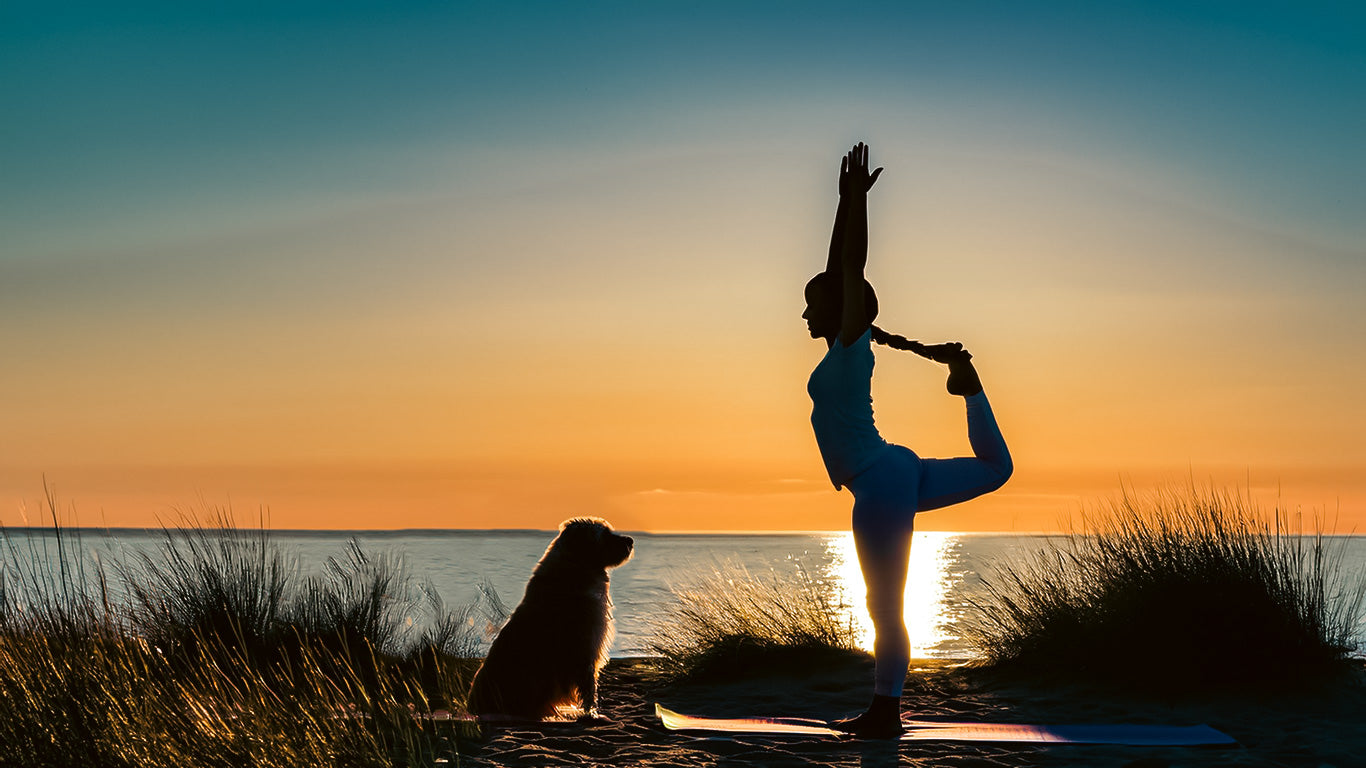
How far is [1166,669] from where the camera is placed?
6.86 m

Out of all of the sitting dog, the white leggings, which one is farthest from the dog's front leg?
the white leggings

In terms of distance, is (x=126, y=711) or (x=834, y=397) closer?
(x=126, y=711)

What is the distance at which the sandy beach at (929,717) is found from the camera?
16.6 feet

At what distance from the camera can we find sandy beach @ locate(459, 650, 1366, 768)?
5074mm

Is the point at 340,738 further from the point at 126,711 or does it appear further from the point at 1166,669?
the point at 1166,669

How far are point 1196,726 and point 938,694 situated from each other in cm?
182

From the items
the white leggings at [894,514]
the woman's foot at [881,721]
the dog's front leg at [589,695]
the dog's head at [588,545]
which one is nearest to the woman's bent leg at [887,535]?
the white leggings at [894,514]

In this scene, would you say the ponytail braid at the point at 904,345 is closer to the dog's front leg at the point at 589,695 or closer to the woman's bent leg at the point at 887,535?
the woman's bent leg at the point at 887,535

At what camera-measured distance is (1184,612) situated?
7.02 m

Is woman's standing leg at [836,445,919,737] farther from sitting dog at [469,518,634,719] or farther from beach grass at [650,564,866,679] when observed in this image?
beach grass at [650,564,866,679]

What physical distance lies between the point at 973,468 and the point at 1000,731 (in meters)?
1.43

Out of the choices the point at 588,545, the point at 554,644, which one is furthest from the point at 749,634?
the point at 554,644

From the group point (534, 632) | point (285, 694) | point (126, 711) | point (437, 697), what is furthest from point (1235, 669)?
point (126, 711)

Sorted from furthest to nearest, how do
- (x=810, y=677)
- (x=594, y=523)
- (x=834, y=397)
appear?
(x=810, y=677) < (x=594, y=523) < (x=834, y=397)
